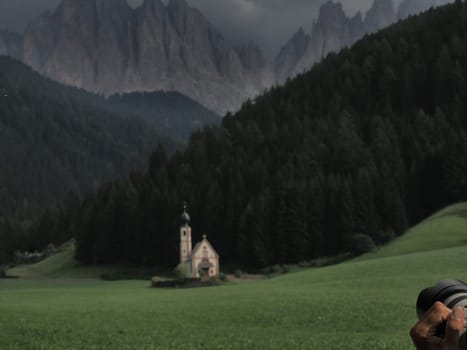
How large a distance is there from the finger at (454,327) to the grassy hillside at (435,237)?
62.1 meters

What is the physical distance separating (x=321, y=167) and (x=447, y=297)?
10468 centimetres

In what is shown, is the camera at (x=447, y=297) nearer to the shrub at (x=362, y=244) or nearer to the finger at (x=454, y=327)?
the finger at (x=454, y=327)

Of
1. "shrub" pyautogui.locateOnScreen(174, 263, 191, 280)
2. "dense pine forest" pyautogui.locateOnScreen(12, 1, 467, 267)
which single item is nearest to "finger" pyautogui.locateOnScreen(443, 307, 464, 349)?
Result: "dense pine forest" pyautogui.locateOnScreen(12, 1, 467, 267)

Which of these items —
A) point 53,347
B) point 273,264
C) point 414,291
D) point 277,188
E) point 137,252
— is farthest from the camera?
point 137,252

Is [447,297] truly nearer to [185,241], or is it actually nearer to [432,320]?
[432,320]

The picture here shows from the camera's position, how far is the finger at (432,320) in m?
3.52

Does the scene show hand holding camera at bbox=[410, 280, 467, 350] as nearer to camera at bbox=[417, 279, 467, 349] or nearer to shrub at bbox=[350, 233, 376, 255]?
camera at bbox=[417, 279, 467, 349]

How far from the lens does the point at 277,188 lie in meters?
99.8

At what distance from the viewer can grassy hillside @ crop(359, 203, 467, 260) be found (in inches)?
2506

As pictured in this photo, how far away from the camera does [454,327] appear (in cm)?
344

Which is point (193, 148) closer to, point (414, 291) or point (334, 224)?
point (334, 224)

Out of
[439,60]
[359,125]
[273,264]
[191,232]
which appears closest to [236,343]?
[273,264]

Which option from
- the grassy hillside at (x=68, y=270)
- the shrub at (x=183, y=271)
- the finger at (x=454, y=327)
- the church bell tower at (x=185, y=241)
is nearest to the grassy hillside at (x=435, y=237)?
the shrub at (x=183, y=271)

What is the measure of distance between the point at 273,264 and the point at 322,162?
27405 mm
